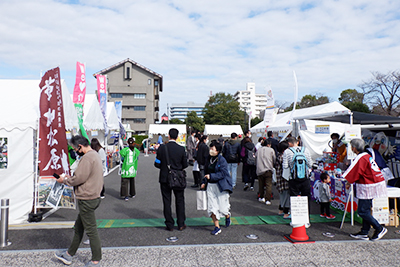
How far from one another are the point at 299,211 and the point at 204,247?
1.57m

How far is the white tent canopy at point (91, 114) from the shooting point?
32.3ft

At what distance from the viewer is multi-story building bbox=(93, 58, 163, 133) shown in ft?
155

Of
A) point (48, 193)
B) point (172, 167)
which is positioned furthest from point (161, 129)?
point (172, 167)

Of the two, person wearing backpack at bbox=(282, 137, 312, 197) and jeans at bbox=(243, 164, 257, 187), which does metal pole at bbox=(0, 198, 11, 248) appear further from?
jeans at bbox=(243, 164, 257, 187)

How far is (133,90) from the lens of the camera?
47.4 meters

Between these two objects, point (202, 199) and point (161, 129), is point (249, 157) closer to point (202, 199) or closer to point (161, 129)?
point (202, 199)

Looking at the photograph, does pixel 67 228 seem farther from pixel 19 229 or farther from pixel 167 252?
pixel 167 252

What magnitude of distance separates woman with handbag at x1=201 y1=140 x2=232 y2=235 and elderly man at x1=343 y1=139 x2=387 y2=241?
6.62ft

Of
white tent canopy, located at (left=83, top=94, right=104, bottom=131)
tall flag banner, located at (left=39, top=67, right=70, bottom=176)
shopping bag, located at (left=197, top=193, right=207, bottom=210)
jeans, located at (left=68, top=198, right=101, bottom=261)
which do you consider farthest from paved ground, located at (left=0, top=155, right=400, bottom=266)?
white tent canopy, located at (left=83, top=94, right=104, bottom=131)

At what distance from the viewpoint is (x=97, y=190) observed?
3.63 metres

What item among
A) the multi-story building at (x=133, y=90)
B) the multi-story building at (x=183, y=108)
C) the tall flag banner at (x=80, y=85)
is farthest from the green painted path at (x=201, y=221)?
the multi-story building at (x=183, y=108)

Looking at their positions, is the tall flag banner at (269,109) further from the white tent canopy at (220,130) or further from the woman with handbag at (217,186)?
the white tent canopy at (220,130)

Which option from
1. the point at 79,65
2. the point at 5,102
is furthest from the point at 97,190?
the point at 79,65

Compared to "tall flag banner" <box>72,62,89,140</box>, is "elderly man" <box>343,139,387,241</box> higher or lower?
lower
